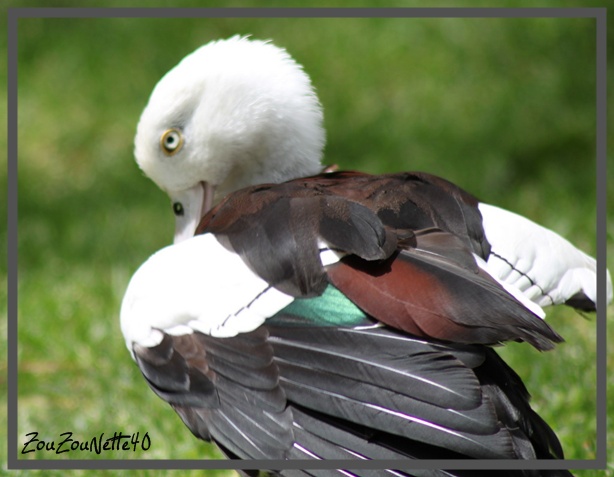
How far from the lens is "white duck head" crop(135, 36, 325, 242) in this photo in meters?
3.38

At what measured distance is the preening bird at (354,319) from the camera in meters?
2.32

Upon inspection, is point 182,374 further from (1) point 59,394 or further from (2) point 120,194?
(2) point 120,194

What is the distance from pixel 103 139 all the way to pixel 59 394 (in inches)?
91.6

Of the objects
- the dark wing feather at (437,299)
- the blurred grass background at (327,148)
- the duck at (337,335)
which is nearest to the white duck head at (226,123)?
the duck at (337,335)

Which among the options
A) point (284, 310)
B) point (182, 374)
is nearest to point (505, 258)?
point (284, 310)

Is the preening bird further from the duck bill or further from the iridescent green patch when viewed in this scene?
the duck bill

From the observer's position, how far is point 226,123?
3414mm

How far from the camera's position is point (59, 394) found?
13.5 ft

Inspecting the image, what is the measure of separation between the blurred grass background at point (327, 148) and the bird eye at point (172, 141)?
951mm

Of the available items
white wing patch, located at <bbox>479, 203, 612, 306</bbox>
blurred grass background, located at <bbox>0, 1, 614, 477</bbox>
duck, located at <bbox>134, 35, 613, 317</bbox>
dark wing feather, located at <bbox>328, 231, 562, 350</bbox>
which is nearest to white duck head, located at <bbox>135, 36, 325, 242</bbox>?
duck, located at <bbox>134, 35, 613, 317</bbox>

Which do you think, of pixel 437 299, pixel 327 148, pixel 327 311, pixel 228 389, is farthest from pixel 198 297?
pixel 327 148

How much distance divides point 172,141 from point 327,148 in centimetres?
246

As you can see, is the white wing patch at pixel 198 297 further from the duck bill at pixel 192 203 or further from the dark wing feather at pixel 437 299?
the duck bill at pixel 192 203

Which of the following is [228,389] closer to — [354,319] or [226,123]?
[354,319]
